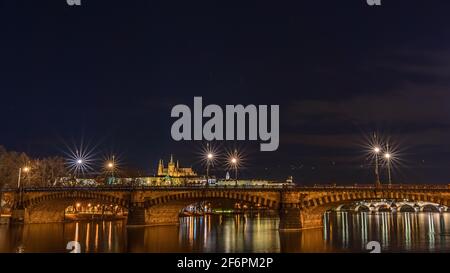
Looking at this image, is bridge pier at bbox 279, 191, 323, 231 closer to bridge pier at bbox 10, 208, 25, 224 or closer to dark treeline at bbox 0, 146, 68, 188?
bridge pier at bbox 10, 208, 25, 224

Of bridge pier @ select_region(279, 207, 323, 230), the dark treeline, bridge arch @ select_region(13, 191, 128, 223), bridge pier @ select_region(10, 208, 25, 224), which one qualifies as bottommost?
bridge pier @ select_region(279, 207, 323, 230)

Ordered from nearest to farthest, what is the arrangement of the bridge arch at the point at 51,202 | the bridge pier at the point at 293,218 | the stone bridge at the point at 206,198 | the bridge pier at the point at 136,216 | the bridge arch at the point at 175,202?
the stone bridge at the point at 206,198 → the bridge pier at the point at 293,218 → the bridge arch at the point at 175,202 → the bridge pier at the point at 136,216 → the bridge arch at the point at 51,202

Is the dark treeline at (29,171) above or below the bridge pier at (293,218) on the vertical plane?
above

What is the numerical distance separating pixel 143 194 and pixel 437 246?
5118 cm

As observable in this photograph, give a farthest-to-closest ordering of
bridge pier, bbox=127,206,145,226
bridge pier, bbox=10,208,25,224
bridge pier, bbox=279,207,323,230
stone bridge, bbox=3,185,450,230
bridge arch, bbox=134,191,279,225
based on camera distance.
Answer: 1. bridge pier, bbox=10,208,25,224
2. bridge pier, bbox=127,206,145,226
3. bridge arch, bbox=134,191,279,225
4. bridge pier, bbox=279,207,323,230
5. stone bridge, bbox=3,185,450,230

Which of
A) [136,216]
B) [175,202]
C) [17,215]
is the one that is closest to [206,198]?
[175,202]

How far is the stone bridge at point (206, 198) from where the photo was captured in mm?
73312

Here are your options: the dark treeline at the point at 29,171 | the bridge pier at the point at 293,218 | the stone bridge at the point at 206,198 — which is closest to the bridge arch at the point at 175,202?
the stone bridge at the point at 206,198

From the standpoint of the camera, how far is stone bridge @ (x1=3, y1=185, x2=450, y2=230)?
73312mm

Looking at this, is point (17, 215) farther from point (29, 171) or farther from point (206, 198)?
point (206, 198)

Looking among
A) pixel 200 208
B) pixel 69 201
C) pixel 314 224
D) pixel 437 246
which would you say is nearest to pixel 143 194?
pixel 69 201

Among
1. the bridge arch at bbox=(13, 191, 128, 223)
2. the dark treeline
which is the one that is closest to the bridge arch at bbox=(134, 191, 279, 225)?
the bridge arch at bbox=(13, 191, 128, 223)

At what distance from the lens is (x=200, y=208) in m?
186

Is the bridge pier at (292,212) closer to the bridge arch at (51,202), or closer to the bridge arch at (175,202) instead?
the bridge arch at (175,202)
